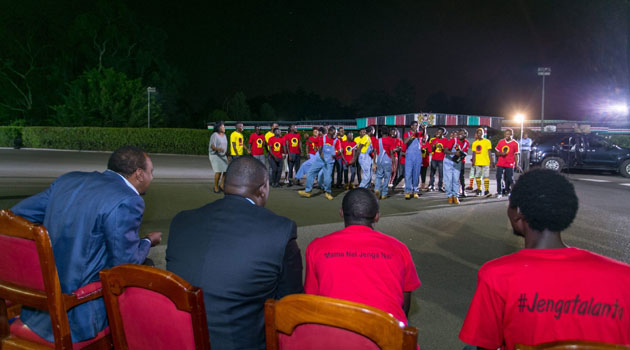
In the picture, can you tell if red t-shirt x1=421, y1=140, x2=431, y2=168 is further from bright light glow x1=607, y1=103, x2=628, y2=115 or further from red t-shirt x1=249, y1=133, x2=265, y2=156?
bright light glow x1=607, y1=103, x2=628, y2=115

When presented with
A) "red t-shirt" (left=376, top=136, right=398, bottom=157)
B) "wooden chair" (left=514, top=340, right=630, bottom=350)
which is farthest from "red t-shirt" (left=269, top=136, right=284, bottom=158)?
"wooden chair" (left=514, top=340, right=630, bottom=350)

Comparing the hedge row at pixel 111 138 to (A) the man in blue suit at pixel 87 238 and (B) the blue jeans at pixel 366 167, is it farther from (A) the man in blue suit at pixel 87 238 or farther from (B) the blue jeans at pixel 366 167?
(A) the man in blue suit at pixel 87 238

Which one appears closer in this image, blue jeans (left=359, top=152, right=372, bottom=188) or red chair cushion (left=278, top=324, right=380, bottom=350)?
red chair cushion (left=278, top=324, right=380, bottom=350)

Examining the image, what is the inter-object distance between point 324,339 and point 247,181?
1.38 meters

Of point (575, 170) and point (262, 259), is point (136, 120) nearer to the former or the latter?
point (575, 170)

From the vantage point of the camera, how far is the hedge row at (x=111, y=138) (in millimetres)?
32188

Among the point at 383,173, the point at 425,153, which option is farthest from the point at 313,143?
the point at 425,153

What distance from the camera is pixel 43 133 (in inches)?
1484

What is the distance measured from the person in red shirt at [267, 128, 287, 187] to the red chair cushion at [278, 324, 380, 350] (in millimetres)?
11753

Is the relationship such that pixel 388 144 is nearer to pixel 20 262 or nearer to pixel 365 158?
pixel 365 158

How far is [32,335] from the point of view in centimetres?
259

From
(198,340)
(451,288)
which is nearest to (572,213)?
(198,340)

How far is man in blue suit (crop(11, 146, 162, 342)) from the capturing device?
2.55 meters

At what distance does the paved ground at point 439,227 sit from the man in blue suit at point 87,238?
2.44 metres
